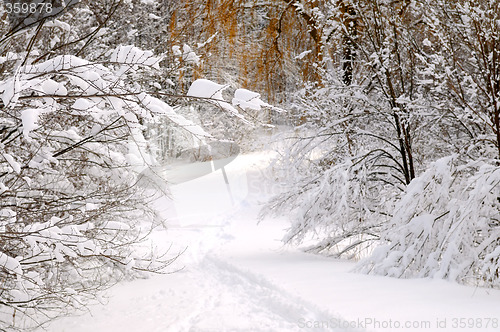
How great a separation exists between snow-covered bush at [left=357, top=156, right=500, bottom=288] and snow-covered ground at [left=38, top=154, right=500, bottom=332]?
0.26 m

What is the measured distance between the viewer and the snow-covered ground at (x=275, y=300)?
4129 millimetres

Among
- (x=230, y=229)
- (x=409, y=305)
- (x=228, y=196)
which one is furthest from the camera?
(x=228, y=196)

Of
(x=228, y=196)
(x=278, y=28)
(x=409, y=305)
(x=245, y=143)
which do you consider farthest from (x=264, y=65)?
(x=245, y=143)

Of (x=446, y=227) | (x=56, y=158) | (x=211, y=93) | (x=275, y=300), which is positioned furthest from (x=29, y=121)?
(x=446, y=227)

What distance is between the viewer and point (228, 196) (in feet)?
61.7

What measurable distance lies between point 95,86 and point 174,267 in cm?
735

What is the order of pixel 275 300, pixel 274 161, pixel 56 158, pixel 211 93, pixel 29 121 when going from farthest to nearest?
pixel 274 161 → pixel 275 300 → pixel 56 158 → pixel 211 93 → pixel 29 121

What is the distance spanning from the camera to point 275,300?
224 inches

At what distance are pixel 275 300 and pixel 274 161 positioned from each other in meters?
3.26

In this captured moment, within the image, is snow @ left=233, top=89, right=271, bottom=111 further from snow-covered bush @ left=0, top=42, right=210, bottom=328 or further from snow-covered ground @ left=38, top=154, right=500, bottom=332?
snow-covered ground @ left=38, top=154, right=500, bottom=332

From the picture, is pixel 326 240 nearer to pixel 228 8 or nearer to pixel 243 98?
pixel 228 8

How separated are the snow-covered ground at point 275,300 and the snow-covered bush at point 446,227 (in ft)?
0.84

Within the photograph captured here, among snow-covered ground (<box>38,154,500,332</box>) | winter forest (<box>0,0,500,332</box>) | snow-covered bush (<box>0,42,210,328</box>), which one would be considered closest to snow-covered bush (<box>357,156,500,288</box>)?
winter forest (<box>0,0,500,332</box>)

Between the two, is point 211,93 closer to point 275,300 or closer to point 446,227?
point 446,227
